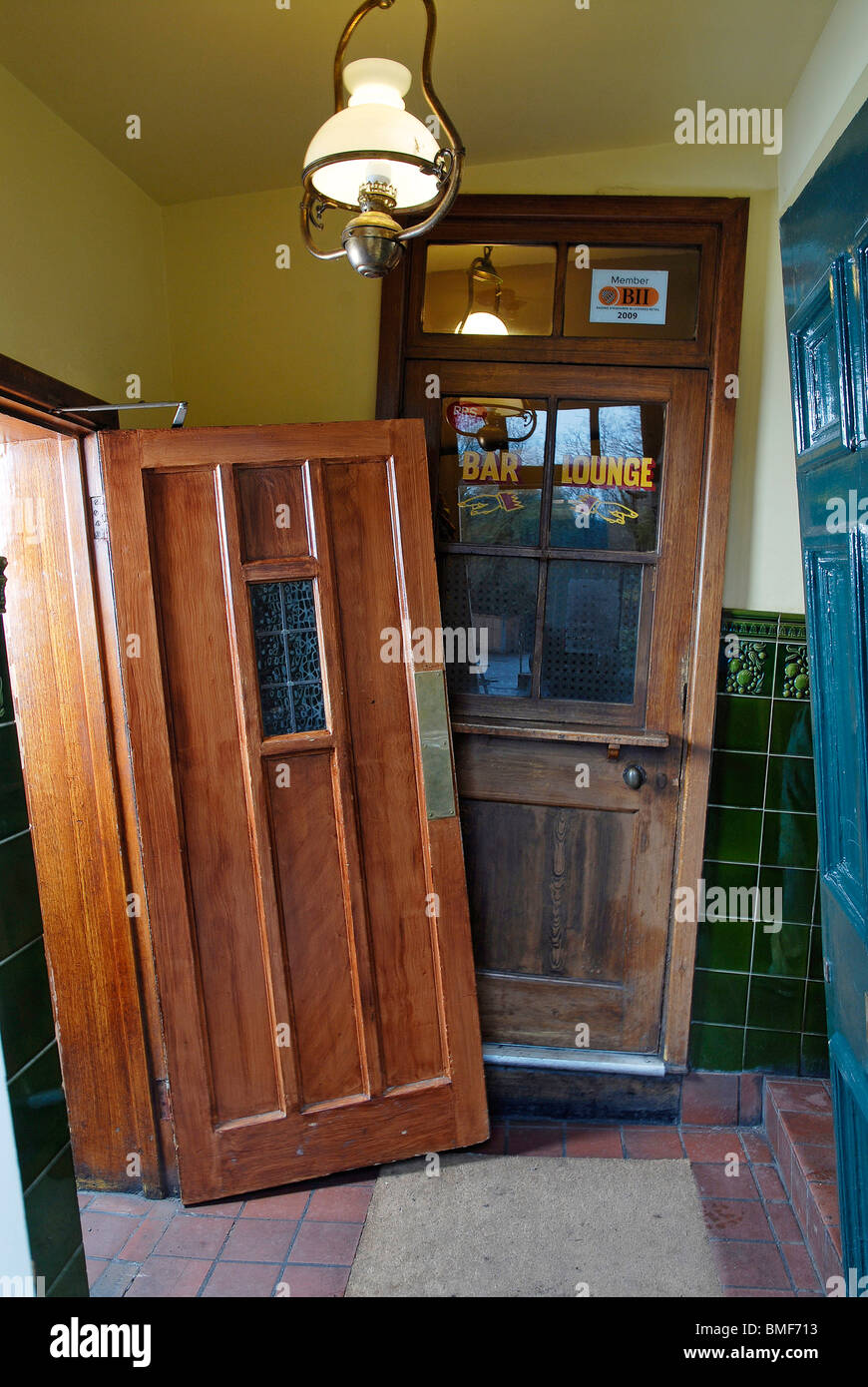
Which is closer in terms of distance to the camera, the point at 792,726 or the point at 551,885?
the point at 792,726

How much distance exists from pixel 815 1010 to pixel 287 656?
6.62 feet

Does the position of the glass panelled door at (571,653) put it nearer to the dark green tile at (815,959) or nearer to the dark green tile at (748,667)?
the dark green tile at (748,667)

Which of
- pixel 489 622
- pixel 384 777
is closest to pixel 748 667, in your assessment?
pixel 489 622

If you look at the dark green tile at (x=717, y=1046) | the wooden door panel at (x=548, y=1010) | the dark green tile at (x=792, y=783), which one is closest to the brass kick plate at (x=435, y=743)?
the wooden door panel at (x=548, y=1010)

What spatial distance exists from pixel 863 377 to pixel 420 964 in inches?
76.2

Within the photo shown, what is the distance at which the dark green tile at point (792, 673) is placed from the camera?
2.61m

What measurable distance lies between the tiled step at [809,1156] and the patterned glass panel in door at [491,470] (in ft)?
6.33

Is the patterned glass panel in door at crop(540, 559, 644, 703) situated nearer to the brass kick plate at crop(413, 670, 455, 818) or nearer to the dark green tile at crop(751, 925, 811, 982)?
the brass kick plate at crop(413, 670, 455, 818)

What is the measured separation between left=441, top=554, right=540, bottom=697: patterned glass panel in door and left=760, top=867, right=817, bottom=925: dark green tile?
973 millimetres

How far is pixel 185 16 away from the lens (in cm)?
187

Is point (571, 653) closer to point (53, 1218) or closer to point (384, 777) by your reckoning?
point (384, 777)

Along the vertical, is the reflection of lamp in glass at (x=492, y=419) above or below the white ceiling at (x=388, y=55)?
below

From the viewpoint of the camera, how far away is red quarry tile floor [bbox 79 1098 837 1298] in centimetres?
216

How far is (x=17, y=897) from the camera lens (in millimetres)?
1498
